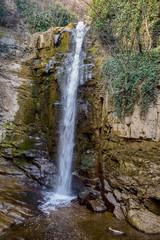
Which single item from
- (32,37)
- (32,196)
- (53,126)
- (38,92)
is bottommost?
(32,196)

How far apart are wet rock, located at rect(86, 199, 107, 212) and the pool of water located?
0.46 ft

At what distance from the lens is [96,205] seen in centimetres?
502

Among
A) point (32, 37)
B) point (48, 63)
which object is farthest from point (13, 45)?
point (48, 63)

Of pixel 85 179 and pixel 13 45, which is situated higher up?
pixel 13 45

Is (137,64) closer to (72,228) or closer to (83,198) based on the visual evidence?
(83,198)

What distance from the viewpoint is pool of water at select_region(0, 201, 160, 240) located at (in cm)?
340

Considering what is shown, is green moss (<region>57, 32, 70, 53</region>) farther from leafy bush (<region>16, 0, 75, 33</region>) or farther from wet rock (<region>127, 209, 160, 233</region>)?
wet rock (<region>127, 209, 160, 233</region>)

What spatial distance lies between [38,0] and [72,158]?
13.4 metres

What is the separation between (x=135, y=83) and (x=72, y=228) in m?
4.50

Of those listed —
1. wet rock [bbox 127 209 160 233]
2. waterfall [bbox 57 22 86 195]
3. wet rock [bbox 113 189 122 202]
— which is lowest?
wet rock [bbox 127 209 160 233]

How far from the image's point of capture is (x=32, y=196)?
18.1ft

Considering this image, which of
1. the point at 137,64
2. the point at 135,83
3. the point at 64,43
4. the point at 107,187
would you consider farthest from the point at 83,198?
the point at 64,43

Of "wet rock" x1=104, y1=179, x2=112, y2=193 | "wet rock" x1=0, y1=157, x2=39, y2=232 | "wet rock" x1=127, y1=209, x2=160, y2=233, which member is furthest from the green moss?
"wet rock" x1=127, y1=209, x2=160, y2=233

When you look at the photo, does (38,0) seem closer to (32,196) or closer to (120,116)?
(120,116)
